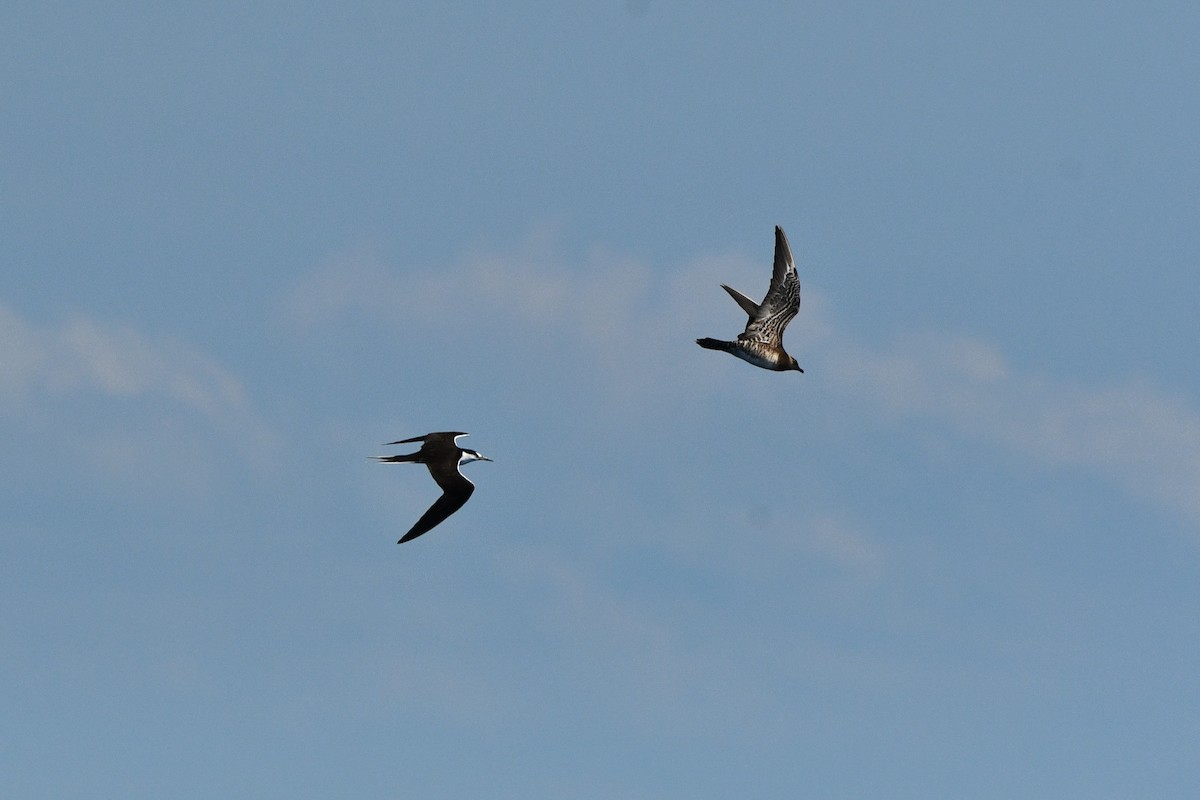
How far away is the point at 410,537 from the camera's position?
35.0 m

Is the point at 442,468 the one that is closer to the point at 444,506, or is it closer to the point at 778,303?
the point at 444,506

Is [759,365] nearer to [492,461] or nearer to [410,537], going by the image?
[492,461]

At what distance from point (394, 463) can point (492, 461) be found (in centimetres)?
343

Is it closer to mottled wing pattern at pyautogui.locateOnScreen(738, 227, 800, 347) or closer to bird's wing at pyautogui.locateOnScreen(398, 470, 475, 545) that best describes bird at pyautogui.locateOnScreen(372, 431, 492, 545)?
bird's wing at pyautogui.locateOnScreen(398, 470, 475, 545)

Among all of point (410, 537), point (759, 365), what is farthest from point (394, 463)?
point (759, 365)

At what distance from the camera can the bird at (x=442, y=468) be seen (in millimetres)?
35500

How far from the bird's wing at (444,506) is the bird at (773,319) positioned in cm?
769

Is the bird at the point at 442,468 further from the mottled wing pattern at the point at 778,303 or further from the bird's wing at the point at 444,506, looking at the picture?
the mottled wing pattern at the point at 778,303

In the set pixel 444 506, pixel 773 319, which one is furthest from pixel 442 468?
pixel 773 319

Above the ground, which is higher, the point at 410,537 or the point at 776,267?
the point at 776,267

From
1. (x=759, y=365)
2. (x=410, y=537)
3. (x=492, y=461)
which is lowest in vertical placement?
(x=410, y=537)

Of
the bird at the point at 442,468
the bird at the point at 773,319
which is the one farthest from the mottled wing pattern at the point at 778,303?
the bird at the point at 442,468

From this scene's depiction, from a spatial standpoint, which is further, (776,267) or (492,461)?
(492,461)

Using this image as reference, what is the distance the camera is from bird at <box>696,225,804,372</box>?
116ft
